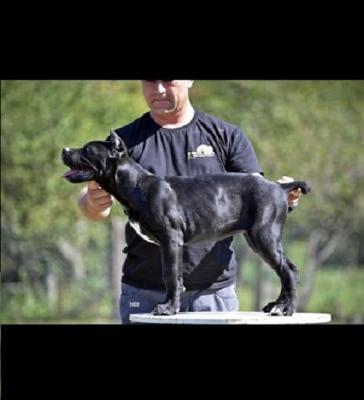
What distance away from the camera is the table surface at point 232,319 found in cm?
390

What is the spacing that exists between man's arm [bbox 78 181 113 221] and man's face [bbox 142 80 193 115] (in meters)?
Answer: 0.47

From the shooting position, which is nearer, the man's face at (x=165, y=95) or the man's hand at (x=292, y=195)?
the man's hand at (x=292, y=195)

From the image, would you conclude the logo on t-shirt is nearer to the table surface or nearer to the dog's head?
the dog's head

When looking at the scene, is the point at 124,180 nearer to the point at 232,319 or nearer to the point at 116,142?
the point at 116,142

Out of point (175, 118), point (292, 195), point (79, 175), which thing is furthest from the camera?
point (175, 118)

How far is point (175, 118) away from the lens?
191 inches

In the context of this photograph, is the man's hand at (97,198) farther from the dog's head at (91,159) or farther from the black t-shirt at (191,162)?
the dog's head at (91,159)

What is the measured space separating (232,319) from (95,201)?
1107 mm

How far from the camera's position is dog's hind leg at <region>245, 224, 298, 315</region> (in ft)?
13.7

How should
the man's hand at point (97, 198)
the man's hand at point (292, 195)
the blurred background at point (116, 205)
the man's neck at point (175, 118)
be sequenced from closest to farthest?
the man's hand at point (292, 195) < the man's hand at point (97, 198) < the man's neck at point (175, 118) < the blurred background at point (116, 205)

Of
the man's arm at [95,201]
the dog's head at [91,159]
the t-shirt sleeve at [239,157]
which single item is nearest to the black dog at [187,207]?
the dog's head at [91,159]

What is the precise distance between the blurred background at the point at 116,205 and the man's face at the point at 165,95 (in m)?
11.9

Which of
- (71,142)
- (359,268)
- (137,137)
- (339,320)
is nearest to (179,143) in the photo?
(137,137)

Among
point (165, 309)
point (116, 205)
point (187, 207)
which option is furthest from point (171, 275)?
point (116, 205)
